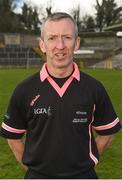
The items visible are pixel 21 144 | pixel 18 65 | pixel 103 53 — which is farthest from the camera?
pixel 103 53

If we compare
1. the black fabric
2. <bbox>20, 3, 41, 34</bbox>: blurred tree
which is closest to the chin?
the black fabric

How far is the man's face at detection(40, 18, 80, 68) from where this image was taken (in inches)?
136

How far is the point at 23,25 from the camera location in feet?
352

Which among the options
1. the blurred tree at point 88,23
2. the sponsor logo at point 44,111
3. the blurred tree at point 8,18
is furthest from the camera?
the blurred tree at point 88,23

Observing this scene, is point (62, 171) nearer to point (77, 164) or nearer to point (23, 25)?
point (77, 164)

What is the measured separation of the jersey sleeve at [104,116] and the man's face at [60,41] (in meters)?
0.35

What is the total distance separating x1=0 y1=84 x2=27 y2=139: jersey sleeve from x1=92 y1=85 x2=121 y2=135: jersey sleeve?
55cm

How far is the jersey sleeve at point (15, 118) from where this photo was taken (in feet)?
11.6

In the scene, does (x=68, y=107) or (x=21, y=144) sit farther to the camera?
(x=21, y=144)

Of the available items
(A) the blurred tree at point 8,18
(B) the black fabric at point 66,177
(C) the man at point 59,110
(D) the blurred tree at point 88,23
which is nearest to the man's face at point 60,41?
(C) the man at point 59,110

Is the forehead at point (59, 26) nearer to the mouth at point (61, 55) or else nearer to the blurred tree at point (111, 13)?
the mouth at point (61, 55)

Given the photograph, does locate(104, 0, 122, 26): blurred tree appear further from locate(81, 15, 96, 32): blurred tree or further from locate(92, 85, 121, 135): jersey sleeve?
locate(92, 85, 121, 135): jersey sleeve

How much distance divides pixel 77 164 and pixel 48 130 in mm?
318

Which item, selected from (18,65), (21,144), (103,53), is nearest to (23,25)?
(103,53)
